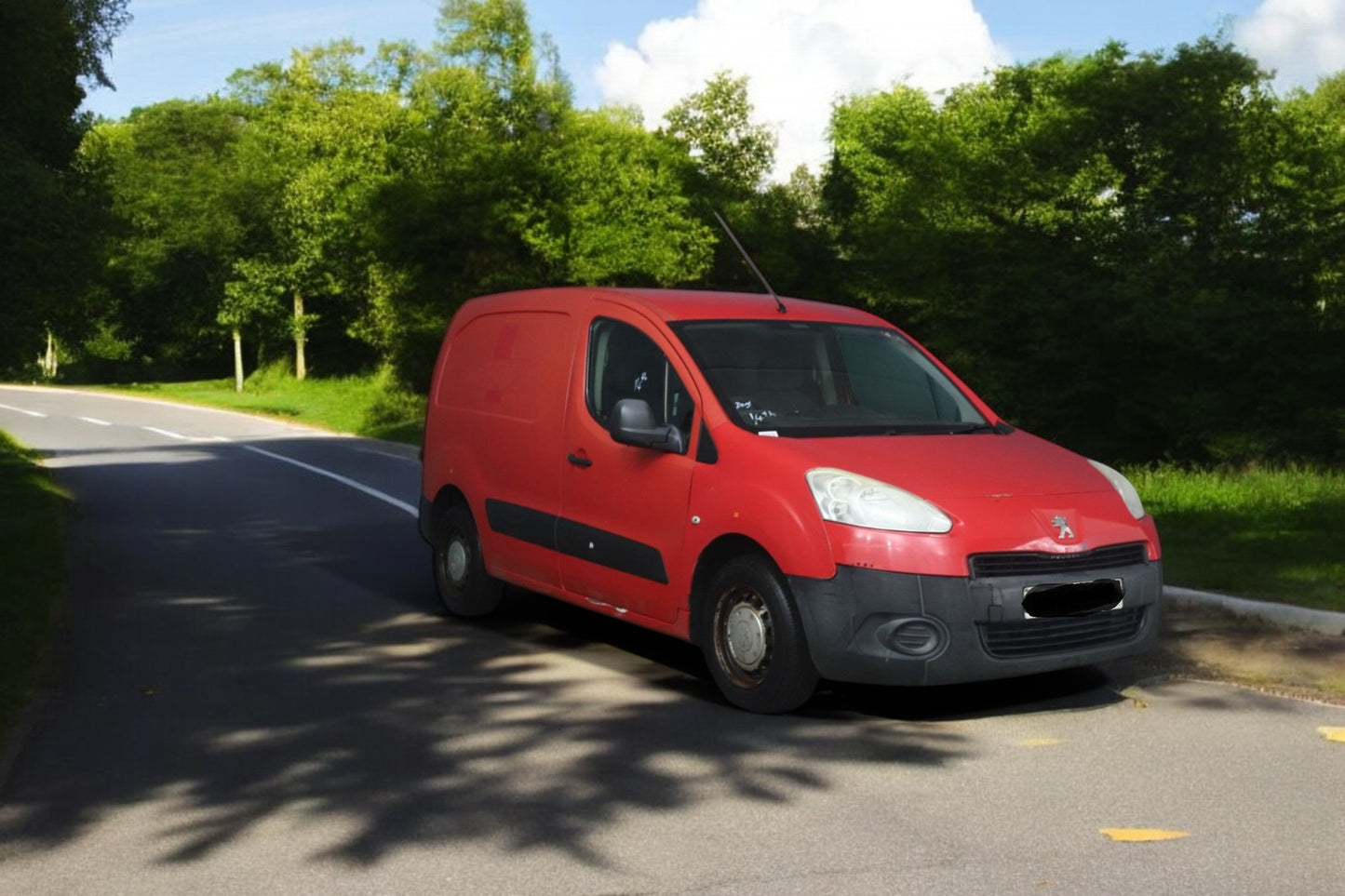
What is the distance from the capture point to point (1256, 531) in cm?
1234

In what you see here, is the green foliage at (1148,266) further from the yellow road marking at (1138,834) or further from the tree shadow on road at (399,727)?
the yellow road marking at (1138,834)

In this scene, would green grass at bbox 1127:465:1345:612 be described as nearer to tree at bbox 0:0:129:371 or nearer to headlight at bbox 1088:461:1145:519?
headlight at bbox 1088:461:1145:519

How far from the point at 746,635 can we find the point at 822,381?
1.57 metres

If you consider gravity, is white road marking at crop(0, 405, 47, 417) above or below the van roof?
below

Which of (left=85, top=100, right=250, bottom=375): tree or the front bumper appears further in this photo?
(left=85, top=100, right=250, bottom=375): tree

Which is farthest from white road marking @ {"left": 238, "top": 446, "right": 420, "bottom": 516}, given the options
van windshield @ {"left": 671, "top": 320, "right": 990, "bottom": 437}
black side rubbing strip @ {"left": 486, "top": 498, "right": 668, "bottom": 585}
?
van windshield @ {"left": 671, "top": 320, "right": 990, "bottom": 437}

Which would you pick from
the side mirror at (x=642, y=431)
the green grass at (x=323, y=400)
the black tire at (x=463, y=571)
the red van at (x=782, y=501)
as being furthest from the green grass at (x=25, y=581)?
the green grass at (x=323, y=400)

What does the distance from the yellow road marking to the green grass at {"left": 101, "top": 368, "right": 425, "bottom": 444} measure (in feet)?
80.6

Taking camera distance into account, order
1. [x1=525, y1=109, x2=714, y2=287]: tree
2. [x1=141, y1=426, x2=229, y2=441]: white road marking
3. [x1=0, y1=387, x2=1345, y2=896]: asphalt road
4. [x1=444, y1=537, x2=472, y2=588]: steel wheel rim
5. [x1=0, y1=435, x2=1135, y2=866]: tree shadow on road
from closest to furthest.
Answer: [x1=0, y1=387, x2=1345, y2=896]: asphalt road → [x1=0, y1=435, x2=1135, y2=866]: tree shadow on road → [x1=444, y1=537, x2=472, y2=588]: steel wheel rim → [x1=141, y1=426, x2=229, y2=441]: white road marking → [x1=525, y1=109, x2=714, y2=287]: tree

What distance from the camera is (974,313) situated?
3650cm

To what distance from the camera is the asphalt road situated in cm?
492

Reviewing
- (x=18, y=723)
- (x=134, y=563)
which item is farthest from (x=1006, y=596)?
(x=134, y=563)

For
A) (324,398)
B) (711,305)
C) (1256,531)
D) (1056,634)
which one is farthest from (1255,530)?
(324,398)

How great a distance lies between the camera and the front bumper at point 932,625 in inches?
261
